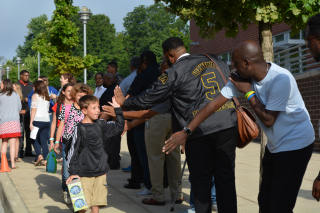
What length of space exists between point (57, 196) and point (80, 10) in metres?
9.78

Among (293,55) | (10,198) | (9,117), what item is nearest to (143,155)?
(10,198)

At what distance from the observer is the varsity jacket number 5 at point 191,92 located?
11.7ft

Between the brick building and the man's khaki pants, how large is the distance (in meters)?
1.31

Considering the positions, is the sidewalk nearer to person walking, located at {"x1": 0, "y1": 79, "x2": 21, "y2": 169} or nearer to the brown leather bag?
person walking, located at {"x1": 0, "y1": 79, "x2": 21, "y2": 169}

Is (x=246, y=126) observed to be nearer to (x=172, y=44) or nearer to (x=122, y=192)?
(x=172, y=44)

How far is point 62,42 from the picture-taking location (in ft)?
43.2

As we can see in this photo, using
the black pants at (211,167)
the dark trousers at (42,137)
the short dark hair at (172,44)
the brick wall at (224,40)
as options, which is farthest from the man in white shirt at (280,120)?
the brick wall at (224,40)

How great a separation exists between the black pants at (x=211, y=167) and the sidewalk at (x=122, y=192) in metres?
1.26

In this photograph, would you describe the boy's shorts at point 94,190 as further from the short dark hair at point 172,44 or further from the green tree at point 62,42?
the green tree at point 62,42

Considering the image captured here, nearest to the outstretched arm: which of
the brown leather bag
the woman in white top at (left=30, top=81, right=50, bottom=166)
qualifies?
the brown leather bag

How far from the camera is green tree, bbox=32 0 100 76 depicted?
42.3 ft

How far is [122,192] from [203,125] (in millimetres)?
2905

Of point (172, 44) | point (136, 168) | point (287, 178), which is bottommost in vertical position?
point (136, 168)

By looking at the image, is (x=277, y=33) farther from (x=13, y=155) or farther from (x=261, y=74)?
(x=261, y=74)
